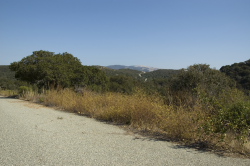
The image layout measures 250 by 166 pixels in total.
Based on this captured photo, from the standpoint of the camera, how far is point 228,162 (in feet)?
11.3

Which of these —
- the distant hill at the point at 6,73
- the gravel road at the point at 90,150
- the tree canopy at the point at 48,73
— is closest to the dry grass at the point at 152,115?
the gravel road at the point at 90,150

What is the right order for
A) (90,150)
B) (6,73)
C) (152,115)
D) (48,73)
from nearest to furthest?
(90,150)
(152,115)
(48,73)
(6,73)

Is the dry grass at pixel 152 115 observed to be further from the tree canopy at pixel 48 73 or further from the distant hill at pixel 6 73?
the distant hill at pixel 6 73

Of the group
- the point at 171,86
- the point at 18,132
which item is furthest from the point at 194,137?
the point at 171,86

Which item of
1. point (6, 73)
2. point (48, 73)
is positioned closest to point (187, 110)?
point (48, 73)

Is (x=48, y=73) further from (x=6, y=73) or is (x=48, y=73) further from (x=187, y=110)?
(x=6, y=73)

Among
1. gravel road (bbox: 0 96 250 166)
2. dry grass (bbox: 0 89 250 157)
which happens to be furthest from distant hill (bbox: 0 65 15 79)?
gravel road (bbox: 0 96 250 166)

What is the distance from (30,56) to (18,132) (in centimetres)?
1653

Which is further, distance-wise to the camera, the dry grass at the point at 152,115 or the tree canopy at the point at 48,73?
the tree canopy at the point at 48,73

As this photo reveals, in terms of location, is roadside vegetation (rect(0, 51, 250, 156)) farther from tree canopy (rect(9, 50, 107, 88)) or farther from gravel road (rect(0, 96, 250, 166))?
tree canopy (rect(9, 50, 107, 88))

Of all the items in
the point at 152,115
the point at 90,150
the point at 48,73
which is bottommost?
the point at 90,150

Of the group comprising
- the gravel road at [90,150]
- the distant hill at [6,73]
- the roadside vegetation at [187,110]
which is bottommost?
the gravel road at [90,150]

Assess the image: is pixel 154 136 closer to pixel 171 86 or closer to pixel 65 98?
pixel 171 86

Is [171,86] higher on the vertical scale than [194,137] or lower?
higher
